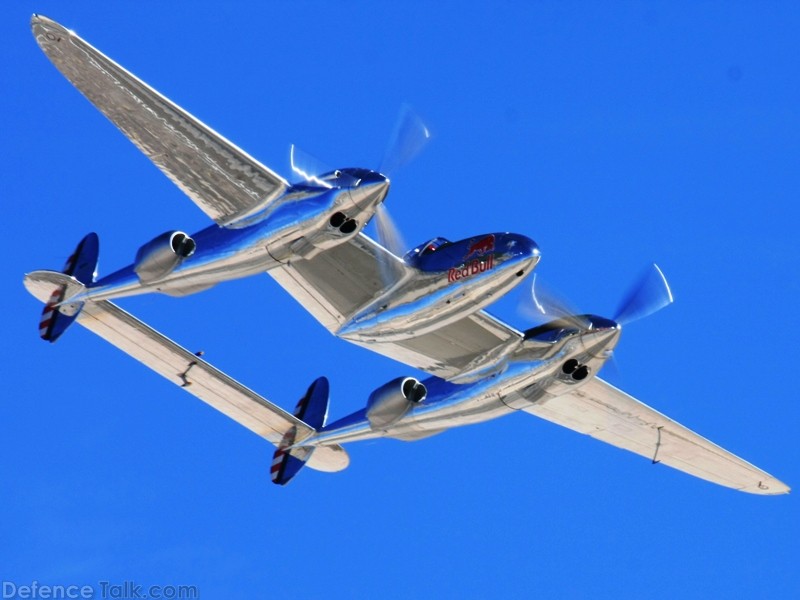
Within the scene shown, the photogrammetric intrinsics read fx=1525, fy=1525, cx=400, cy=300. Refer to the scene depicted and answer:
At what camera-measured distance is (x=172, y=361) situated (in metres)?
42.3

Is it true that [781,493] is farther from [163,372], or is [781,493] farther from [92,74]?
[92,74]

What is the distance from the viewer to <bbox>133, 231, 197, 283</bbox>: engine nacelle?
38406 millimetres

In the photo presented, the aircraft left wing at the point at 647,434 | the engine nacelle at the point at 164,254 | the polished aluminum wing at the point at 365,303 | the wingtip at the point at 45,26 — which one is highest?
the aircraft left wing at the point at 647,434

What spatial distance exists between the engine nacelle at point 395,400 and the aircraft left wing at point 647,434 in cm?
402

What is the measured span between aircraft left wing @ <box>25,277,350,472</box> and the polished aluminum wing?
3245 mm

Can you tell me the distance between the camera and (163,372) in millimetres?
42438

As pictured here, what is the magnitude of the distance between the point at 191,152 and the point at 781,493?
67.5ft

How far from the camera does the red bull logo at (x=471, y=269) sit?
36.9m

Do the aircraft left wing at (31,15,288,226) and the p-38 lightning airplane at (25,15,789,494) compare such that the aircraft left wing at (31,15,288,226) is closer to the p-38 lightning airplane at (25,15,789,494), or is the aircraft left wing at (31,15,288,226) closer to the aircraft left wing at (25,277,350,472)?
the p-38 lightning airplane at (25,15,789,494)

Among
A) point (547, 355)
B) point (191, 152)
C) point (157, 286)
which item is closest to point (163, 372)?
point (157, 286)

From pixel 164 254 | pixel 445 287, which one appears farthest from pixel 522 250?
pixel 164 254

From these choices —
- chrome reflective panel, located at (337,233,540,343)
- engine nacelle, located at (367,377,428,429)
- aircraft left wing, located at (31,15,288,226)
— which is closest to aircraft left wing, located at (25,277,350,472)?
engine nacelle, located at (367,377,428,429)

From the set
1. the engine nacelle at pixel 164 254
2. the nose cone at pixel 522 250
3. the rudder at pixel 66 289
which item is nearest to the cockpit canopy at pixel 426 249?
the nose cone at pixel 522 250

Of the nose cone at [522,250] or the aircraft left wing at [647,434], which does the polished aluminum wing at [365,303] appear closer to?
the aircraft left wing at [647,434]
